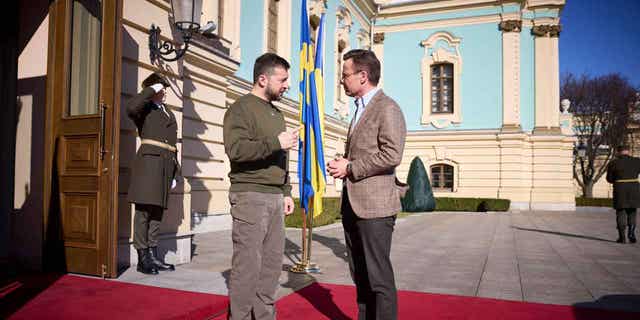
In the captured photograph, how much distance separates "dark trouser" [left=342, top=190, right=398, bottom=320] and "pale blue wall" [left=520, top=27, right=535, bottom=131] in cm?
2239

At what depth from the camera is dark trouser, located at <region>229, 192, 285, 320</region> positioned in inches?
122

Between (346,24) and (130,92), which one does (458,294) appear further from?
(346,24)

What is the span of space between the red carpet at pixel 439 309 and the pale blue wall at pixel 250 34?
8.77 meters

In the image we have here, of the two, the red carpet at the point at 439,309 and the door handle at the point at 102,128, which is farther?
the door handle at the point at 102,128

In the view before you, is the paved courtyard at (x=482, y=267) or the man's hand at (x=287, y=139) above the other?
the man's hand at (x=287, y=139)

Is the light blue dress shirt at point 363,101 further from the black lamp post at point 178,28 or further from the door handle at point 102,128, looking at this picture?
the black lamp post at point 178,28

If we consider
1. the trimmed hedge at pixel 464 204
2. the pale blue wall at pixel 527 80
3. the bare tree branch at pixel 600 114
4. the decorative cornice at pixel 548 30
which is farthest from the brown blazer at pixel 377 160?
the bare tree branch at pixel 600 114

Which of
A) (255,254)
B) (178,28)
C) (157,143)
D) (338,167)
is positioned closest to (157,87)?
(157,143)

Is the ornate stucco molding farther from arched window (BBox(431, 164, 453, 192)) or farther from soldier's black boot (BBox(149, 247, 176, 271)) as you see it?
soldier's black boot (BBox(149, 247, 176, 271))

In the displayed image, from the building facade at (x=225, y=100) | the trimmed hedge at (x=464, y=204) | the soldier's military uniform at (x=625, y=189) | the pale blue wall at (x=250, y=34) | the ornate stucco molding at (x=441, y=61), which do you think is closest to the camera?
the building facade at (x=225, y=100)

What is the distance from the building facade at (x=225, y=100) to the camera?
5.05m

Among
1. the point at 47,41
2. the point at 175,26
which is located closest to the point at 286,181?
the point at 175,26

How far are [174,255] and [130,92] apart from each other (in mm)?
2066

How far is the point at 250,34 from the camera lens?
12.8 meters
